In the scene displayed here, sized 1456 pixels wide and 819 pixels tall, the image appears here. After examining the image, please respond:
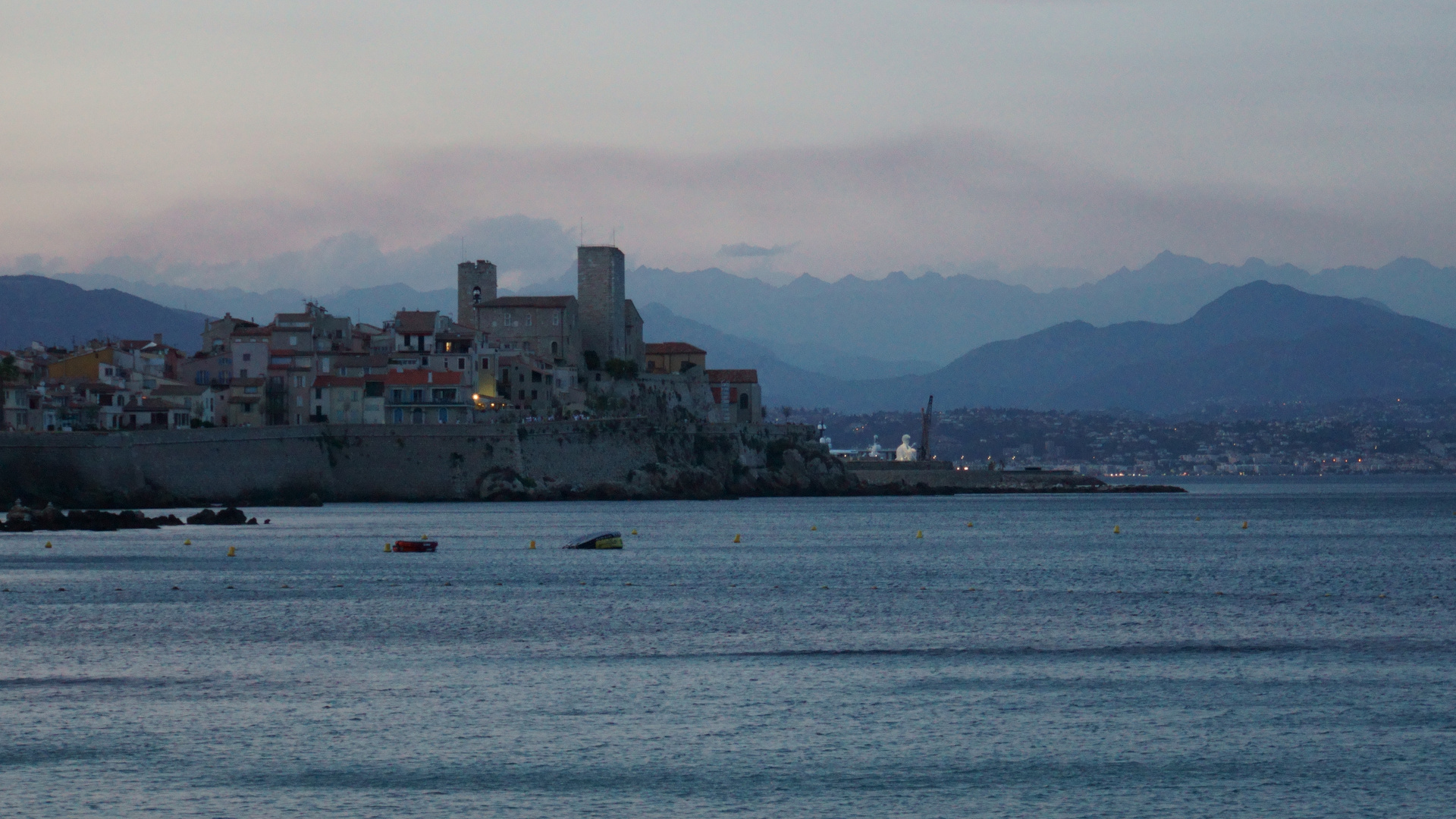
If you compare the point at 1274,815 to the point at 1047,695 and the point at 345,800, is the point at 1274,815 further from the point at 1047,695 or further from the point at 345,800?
the point at 345,800

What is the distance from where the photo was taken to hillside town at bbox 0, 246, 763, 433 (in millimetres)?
104625

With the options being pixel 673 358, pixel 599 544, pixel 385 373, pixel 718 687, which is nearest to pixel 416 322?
pixel 385 373

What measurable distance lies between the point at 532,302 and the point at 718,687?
337 ft

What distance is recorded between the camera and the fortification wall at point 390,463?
3465 inches

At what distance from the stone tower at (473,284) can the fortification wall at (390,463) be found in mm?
26295

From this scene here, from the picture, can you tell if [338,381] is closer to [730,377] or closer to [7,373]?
[7,373]

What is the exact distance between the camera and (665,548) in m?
66.9

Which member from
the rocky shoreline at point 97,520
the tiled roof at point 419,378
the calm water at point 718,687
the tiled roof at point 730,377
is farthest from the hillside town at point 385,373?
the calm water at point 718,687

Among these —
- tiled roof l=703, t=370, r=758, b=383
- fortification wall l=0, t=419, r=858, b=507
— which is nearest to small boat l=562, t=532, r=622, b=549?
fortification wall l=0, t=419, r=858, b=507

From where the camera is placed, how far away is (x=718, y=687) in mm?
27953

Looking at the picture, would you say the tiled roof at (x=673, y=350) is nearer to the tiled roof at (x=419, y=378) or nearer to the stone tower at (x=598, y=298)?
the stone tower at (x=598, y=298)

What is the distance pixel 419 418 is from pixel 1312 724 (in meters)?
88.9

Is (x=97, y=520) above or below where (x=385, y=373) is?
below

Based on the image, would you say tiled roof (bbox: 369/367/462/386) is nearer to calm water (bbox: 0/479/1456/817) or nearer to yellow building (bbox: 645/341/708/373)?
yellow building (bbox: 645/341/708/373)
